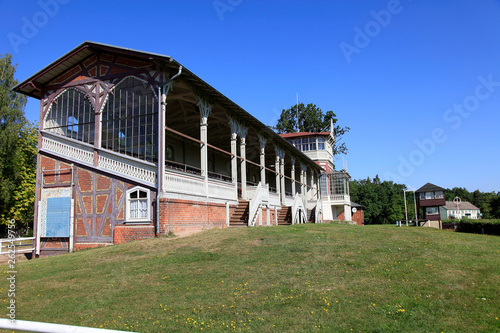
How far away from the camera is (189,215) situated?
16.4 m

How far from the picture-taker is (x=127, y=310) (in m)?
6.96

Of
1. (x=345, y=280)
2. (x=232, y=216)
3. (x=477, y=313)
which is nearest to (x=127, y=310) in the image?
(x=345, y=280)

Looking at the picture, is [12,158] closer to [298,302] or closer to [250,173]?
[250,173]

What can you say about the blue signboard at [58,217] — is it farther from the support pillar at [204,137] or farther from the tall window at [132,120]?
the support pillar at [204,137]

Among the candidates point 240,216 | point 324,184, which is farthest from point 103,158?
point 324,184

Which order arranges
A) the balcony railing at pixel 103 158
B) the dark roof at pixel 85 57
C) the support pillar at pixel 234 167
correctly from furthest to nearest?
the support pillar at pixel 234 167 < the dark roof at pixel 85 57 < the balcony railing at pixel 103 158

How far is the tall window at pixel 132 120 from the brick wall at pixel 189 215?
219 centimetres

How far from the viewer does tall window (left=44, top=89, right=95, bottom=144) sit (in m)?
18.0

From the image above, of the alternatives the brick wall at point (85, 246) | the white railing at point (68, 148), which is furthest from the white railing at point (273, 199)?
the white railing at point (68, 148)

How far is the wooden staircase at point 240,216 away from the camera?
20031 mm

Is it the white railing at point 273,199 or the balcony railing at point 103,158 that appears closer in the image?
the balcony railing at point 103,158

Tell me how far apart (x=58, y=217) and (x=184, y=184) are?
634 cm

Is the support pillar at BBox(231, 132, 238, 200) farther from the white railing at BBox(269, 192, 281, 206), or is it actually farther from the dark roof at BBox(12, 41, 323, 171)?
the white railing at BBox(269, 192, 281, 206)

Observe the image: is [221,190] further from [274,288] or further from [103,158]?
[274,288]
